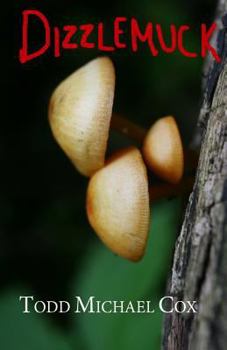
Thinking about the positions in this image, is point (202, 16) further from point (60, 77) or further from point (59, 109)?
point (59, 109)

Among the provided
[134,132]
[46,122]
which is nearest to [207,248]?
[134,132]

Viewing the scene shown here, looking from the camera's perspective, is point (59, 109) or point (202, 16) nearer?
point (59, 109)

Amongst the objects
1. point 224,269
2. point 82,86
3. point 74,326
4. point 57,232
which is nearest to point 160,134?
point 82,86

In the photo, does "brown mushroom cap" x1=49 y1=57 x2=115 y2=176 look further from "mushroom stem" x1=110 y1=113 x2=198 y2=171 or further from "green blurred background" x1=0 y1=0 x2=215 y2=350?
"green blurred background" x1=0 y1=0 x2=215 y2=350

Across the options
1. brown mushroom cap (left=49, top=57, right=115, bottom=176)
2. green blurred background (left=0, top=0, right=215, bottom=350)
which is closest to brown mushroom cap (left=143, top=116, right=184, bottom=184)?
brown mushroom cap (left=49, top=57, right=115, bottom=176)

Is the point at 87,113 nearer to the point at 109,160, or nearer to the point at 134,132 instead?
the point at 109,160

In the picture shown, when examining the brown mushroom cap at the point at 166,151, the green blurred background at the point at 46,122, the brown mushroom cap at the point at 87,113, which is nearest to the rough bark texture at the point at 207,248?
the brown mushroom cap at the point at 166,151
